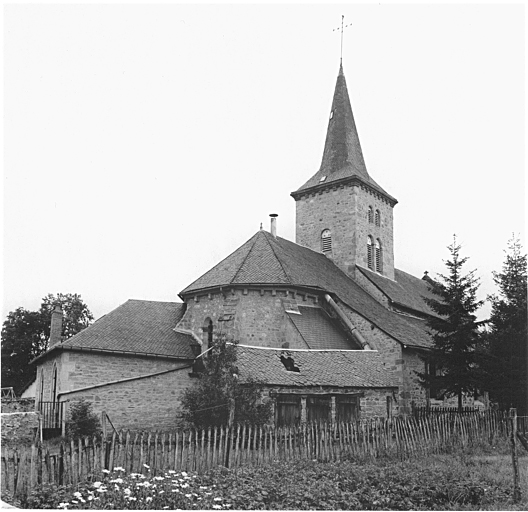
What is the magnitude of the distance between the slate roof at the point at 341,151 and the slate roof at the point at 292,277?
630cm

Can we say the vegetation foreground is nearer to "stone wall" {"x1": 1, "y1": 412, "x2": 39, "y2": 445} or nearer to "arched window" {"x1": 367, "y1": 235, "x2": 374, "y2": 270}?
"stone wall" {"x1": 1, "y1": 412, "x2": 39, "y2": 445}

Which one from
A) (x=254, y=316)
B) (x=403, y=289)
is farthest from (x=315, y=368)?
(x=403, y=289)

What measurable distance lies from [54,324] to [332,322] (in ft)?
43.6

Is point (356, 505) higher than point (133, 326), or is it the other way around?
point (133, 326)

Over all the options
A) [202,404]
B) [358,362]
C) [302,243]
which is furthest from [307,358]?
[302,243]

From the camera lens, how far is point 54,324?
3131 cm

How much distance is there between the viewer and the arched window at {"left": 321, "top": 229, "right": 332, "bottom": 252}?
1532 inches

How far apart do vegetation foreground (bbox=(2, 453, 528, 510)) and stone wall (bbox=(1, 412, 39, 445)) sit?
438 inches

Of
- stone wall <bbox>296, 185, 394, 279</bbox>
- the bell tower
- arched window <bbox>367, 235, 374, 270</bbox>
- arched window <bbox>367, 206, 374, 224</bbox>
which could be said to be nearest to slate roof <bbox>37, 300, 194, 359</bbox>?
stone wall <bbox>296, 185, 394, 279</bbox>

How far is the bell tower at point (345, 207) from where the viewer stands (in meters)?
38.1

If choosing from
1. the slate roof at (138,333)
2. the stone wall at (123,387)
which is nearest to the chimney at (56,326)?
the slate roof at (138,333)

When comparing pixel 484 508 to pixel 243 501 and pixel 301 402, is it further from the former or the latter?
pixel 301 402

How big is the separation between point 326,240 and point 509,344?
13.9 meters

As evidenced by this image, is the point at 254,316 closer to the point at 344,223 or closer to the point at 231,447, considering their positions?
the point at 231,447
